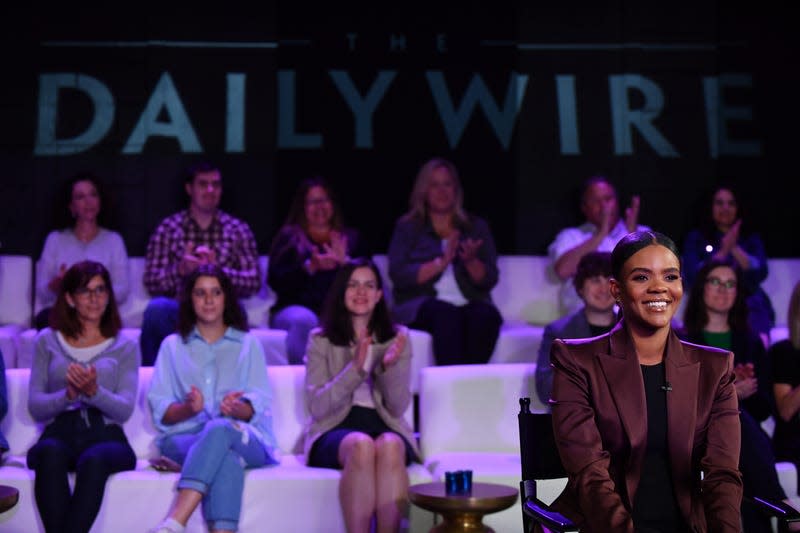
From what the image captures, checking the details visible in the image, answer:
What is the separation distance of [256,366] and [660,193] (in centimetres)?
331

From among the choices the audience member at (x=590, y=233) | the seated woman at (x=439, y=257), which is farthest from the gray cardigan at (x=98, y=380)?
the audience member at (x=590, y=233)

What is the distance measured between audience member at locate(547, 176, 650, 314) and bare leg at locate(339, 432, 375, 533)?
2137 millimetres

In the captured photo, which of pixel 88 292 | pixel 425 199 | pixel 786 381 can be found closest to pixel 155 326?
pixel 88 292

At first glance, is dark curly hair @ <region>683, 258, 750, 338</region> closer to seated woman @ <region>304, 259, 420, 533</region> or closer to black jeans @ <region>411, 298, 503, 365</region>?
black jeans @ <region>411, 298, 503, 365</region>

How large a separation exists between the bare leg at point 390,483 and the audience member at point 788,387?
1661mm

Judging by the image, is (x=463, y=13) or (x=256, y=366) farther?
(x=463, y=13)

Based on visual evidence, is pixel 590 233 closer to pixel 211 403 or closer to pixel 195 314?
pixel 195 314

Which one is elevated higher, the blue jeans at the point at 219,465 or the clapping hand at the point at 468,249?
the clapping hand at the point at 468,249

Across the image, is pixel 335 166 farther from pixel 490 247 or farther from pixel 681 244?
pixel 681 244

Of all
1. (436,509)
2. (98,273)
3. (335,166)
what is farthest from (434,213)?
(436,509)

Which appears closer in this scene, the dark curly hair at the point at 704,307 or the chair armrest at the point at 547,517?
the chair armrest at the point at 547,517

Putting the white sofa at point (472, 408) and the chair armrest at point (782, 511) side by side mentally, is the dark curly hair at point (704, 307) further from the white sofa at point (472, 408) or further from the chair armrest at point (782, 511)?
the chair armrest at point (782, 511)

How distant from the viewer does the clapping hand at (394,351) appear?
4.74 metres

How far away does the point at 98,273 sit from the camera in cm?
482
